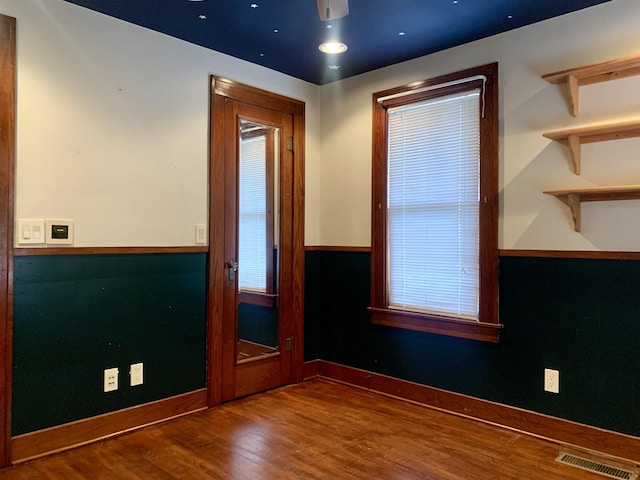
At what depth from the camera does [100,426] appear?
107 inches

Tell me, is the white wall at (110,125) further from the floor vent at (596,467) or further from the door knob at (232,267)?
the floor vent at (596,467)

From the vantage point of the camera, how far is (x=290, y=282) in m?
3.77

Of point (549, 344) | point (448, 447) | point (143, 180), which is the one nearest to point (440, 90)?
point (549, 344)

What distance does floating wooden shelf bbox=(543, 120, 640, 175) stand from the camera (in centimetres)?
238

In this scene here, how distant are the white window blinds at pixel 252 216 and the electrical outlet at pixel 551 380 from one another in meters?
1.98

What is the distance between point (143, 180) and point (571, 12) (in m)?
2.67

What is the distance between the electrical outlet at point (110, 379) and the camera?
274 cm

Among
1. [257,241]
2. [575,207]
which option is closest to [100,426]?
[257,241]

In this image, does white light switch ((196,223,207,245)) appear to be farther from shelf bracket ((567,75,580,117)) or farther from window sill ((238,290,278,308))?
shelf bracket ((567,75,580,117))

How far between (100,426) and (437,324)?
85.4 inches

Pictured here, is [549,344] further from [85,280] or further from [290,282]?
[85,280]

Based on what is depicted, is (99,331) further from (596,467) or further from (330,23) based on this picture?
(596,467)

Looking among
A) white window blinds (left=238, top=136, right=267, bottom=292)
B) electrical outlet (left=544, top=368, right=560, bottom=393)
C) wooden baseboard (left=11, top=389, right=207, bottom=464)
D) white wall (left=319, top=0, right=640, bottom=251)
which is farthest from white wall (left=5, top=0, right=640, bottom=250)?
wooden baseboard (left=11, top=389, right=207, bottom=464)

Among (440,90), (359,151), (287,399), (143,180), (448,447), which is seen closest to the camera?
(448,447)
